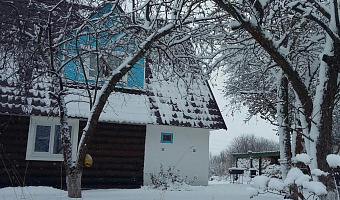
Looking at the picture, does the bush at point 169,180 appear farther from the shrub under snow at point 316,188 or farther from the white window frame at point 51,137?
the shrub under snow at point 316,188

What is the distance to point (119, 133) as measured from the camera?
12.2 meters

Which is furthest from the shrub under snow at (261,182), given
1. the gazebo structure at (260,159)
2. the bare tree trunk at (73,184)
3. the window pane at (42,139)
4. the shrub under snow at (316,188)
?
the gazebo structure at (260,159)

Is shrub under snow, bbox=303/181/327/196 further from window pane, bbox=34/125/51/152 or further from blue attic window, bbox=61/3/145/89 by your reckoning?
window pane, bbox=34/125/51/152

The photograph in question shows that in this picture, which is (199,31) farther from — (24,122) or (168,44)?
(24,122)

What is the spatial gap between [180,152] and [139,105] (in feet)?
7.36

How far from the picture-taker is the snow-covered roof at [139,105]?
1032cm

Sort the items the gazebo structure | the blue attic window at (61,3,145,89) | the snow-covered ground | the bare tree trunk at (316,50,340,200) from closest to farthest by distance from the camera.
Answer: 1. the bare tree trunk at (316,50,340,200)
2. the snow-covered ground
3. the blue attic window at (61,3,145,89)
4. the gazebo structure

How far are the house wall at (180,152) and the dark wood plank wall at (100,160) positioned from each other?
296mm

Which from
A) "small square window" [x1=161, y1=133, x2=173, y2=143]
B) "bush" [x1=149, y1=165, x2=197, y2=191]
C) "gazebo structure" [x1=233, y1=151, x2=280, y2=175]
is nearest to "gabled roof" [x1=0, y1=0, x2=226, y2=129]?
"small square window" [x1=161, y1=133, x2=173, y2=143]

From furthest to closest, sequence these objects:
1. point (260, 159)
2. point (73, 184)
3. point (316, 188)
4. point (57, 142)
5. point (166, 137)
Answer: point (260, 159) → point (166, 137) → point (57, 142) → point (73, 184) → point (316, 188)

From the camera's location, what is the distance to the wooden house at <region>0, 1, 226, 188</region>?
10609mm

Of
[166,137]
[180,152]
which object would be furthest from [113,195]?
[180,152]

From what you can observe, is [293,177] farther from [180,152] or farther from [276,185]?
[180,152]

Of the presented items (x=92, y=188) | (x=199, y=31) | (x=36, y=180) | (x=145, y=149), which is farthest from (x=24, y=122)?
(x=199, y=31)
